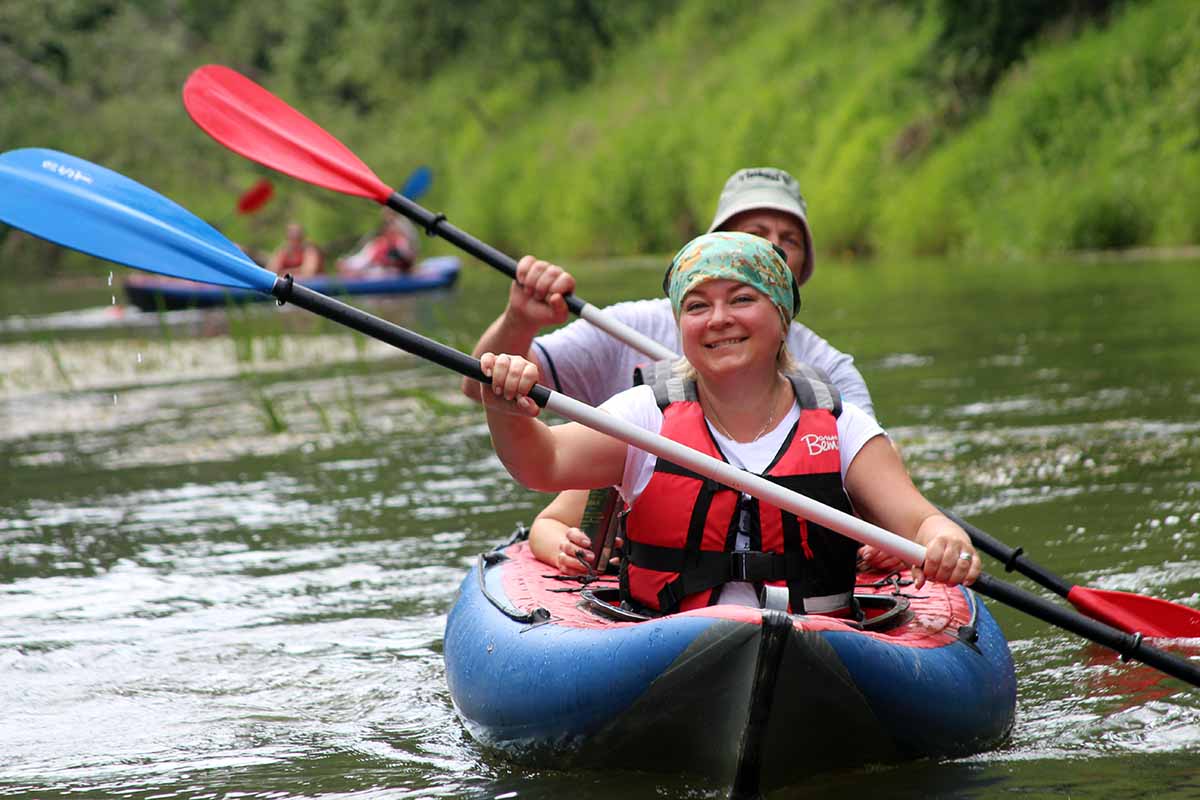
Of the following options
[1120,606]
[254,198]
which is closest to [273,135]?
[1120,606]

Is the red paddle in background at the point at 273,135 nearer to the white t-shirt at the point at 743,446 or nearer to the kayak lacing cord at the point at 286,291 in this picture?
the kayak lacing cord at the point at 286,291

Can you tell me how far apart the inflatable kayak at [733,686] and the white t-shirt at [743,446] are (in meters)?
0.22

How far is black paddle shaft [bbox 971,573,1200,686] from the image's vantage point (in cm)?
322

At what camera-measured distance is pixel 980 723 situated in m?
3.14

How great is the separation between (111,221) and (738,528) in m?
1.79

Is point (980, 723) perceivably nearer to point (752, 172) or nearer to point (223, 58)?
point (752, 172)

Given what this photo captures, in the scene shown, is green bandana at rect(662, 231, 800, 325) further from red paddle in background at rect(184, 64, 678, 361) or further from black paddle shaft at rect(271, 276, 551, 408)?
red paddle in background at rect(184, 64, 678, 361)

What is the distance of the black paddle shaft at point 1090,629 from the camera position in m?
3.22

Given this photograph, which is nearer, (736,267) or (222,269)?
(736,267)

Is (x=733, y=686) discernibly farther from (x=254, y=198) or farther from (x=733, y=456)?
(x=254, y=198)

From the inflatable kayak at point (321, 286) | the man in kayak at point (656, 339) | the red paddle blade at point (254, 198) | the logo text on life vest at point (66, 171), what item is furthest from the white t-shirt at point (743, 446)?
the red paddle blade at point (254, 198)

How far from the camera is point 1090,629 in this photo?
3283 millimetres

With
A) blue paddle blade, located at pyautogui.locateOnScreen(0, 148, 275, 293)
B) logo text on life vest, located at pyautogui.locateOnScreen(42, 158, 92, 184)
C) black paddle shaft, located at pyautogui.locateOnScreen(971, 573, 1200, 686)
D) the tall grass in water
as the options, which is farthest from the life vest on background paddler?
the tall grass in water

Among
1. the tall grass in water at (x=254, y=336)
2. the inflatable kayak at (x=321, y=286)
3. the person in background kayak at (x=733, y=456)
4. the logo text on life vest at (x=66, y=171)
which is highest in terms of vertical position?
the inflatable kayak at (x=321, y=286)
